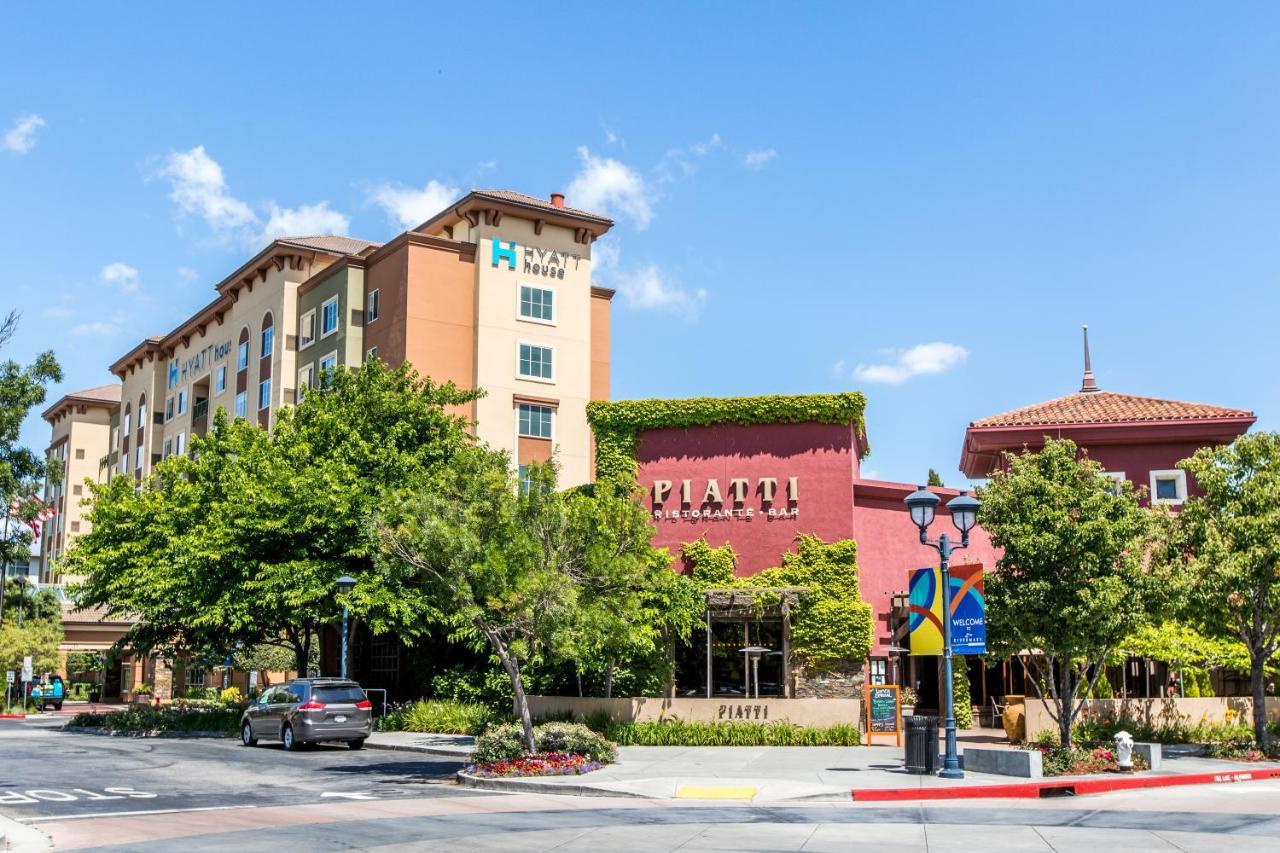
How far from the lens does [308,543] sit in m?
36.2

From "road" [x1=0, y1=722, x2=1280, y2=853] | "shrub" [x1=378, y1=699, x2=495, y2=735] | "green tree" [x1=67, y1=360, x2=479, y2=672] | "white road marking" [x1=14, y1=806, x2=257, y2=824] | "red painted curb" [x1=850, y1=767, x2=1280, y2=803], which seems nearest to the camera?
"road" [x1=0, y1=722, x2=1280, y2=853]

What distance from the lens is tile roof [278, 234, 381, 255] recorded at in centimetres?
6062

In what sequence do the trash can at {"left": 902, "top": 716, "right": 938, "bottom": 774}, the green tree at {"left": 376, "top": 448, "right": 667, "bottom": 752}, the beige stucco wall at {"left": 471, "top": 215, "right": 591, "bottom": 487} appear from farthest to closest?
the beige stucco wall at {"left": 471, "top": 215, "right": 591, "bottom": 487}, the green tree at {"left": 376, "top": 448, "right": 667, "bottom": 752}, the trash can at {"left": 902, "top": 716, "right": 938, "bottom": 774}

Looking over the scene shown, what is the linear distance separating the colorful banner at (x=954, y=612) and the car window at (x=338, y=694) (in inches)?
544

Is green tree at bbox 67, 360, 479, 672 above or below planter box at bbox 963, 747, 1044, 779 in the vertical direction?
above

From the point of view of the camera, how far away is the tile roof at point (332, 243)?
60625mm

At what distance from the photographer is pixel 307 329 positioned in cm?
5862

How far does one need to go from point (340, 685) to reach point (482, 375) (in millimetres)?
22657

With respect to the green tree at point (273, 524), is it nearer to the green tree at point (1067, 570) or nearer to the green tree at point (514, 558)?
the green tree at point (514, 558)

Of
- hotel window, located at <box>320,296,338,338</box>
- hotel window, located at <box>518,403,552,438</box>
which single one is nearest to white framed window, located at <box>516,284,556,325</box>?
hotel window, located at <box>518,403,552,438</box>

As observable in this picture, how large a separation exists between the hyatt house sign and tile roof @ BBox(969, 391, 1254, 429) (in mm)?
6988

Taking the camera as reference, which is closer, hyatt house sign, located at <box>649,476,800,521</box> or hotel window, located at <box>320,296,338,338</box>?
hyatt house sign, located at <box>649,476,800,521</box>

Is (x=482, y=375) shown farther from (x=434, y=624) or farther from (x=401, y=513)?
(x=401, y=513)

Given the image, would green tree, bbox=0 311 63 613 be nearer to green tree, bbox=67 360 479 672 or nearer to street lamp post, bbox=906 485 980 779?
green tree, bbox=67 360 479 672
